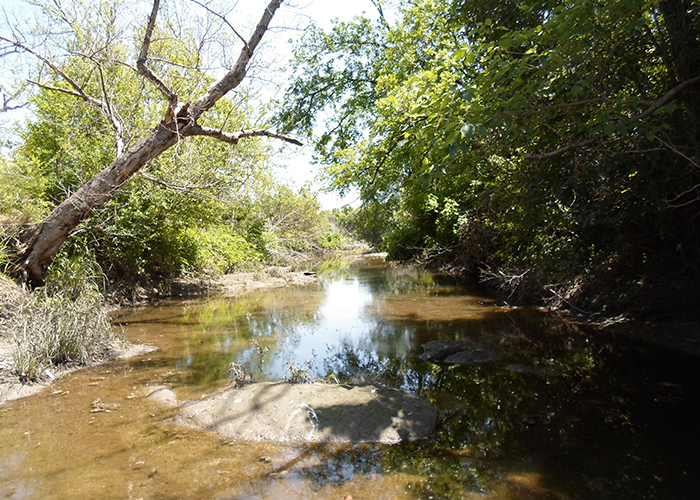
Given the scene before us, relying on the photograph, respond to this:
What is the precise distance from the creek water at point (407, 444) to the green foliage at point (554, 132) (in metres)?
2.00

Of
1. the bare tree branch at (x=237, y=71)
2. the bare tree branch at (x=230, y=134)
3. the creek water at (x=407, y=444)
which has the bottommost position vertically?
the creek water at (x=407, y=444)

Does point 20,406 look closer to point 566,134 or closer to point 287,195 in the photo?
point 566,134

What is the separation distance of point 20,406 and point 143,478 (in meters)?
2.67

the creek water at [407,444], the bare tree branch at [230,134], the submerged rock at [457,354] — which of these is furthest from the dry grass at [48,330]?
the submerged rock at [457,354]

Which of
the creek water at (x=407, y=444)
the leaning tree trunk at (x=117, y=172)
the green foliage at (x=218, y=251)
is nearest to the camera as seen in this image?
the creek water at (x=407, y=444)

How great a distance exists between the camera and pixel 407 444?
Result: 4203mm

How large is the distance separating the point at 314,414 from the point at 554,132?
467 centimetres

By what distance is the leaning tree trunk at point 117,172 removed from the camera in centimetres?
842

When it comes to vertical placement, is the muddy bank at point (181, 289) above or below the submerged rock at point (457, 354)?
above

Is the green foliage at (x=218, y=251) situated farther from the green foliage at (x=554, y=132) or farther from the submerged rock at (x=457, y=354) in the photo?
the submerged rock at (x=457, y=354)

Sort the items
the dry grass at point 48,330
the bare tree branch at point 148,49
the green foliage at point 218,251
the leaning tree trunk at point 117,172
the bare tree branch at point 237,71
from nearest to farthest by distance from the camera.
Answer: the dry grass at point 48,330, the bare tree branch at point 148,49, the leaning tree trunk at point 117,172, the bare tree branch at point 237,71, the green foliage at point 218,251

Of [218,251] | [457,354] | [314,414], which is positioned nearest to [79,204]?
[314,414]

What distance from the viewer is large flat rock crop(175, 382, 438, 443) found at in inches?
173

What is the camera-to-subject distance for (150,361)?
722 cm
